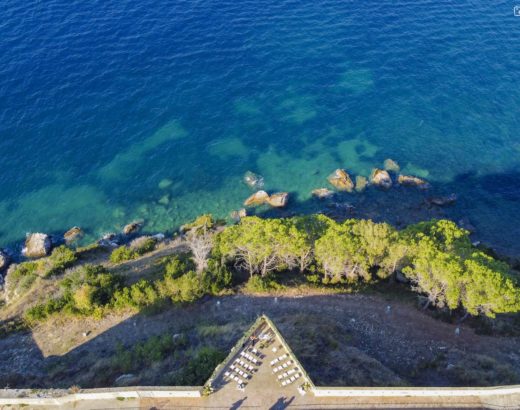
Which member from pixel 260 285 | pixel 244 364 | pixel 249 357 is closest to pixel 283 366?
pixel 249 357

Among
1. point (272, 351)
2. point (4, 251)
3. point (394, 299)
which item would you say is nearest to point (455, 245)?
point (394, 299)

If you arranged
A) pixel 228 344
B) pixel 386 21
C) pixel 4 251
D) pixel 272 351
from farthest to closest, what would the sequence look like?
pixel 386 21, pixel 4 251, pixel 228 344, pixel 272 351

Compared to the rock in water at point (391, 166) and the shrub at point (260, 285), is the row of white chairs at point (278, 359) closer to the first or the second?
the shrub at point (260, 285)

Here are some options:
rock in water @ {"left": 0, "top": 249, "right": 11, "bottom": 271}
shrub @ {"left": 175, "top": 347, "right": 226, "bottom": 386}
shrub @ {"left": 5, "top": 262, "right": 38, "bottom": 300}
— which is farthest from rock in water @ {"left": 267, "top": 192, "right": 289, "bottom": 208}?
rock in water @ {"left": 0, "top": 249, "right": 11, "bottom": 271}

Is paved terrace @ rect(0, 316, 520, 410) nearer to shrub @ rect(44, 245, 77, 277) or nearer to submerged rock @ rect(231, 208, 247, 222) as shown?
shrub @ rect(44, 245, 77, 277)

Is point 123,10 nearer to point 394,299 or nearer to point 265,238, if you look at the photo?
point 265,238

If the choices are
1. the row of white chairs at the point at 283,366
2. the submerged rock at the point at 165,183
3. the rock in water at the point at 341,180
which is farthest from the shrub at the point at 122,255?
the rock in water at the point at 341,180

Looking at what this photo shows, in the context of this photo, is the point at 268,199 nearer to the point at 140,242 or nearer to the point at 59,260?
the point at 140,242
